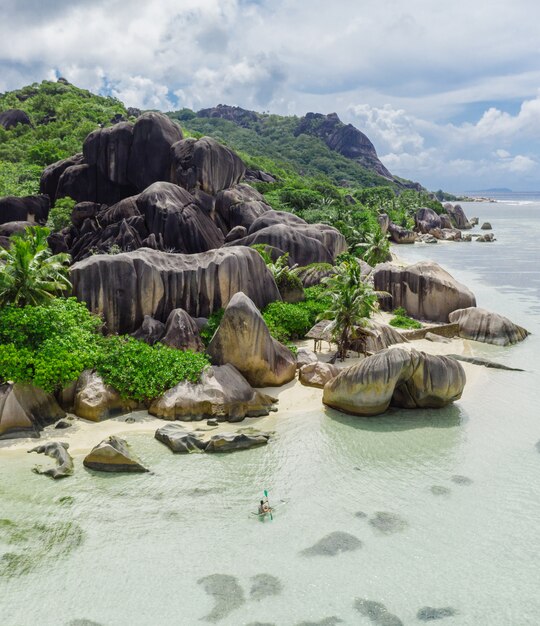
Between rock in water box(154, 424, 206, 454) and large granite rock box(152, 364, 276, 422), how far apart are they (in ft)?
3.77

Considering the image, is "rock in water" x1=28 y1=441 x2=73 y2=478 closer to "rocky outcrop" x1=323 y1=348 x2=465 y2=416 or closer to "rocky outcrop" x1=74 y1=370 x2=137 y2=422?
"rocky outcrop" x1=74 y1=370 x2=137 y2=422

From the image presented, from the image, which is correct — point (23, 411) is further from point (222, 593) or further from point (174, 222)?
point (174, 222)

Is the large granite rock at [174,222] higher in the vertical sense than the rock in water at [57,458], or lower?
higher

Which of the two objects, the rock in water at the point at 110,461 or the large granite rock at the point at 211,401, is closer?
the rock in water at the point at 110,461

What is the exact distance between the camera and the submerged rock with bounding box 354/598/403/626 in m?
9.37

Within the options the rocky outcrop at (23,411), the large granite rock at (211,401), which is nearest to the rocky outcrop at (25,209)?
the rocky outcrop at (23,411)

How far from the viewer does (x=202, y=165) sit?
3947 cm

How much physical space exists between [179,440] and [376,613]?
286 inches

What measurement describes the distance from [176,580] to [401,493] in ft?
19.4

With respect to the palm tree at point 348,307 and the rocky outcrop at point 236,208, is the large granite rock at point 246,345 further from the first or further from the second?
the rocky outcrop at point 236,208

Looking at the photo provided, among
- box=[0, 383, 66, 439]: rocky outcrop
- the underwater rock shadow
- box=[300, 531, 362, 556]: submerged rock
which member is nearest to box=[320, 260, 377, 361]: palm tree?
the underwater rock shadow

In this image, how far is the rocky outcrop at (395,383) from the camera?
17.1 metres

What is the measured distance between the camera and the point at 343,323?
70.5ft

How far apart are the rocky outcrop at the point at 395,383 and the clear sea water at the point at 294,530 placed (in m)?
0.62
